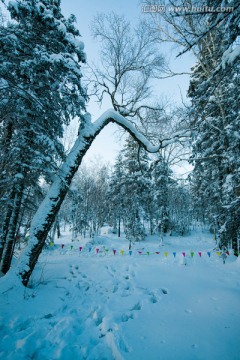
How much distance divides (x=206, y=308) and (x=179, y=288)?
48.9 inches

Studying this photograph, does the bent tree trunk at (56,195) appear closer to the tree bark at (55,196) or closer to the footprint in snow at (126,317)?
the tree bark at (55,196)

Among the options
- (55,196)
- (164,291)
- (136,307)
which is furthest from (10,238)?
(164,291)

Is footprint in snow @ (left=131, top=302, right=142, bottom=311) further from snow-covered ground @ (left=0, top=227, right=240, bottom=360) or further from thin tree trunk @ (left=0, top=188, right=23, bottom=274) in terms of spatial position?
thin tree trunk @ (left=0, top=188, right=23, bottom=274)

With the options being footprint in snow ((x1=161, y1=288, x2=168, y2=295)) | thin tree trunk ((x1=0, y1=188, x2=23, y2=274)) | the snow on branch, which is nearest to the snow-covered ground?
footprint in snow ((x1=161, y1=288, x2=168, y2=295))

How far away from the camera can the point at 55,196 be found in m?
4.50

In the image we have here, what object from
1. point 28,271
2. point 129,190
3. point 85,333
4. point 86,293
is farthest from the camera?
point 129,190

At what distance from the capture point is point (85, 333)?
2908 mm

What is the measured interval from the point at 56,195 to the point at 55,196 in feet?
0.11

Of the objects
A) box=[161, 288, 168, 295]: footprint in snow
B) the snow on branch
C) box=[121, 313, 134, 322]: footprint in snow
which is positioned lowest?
box=[161, 288, 168, 295]: footprint in snow

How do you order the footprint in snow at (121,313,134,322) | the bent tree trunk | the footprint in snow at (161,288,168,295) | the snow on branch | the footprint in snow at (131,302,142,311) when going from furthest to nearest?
the snow on branch → the footprint in snow at (161,288,168,295) → the bent tree trunk → the footprint in snow at (131,302,142,311) → the footprint in snow at (121,313,134,322)

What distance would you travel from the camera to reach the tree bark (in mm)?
4191

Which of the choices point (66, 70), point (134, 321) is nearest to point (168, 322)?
point (134, 321)

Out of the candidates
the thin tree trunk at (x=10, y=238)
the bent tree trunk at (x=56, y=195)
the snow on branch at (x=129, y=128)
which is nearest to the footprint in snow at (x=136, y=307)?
the bent tree trunk at (x=56, y=195)

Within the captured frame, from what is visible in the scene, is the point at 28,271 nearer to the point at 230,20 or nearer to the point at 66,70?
the point at 66,70
